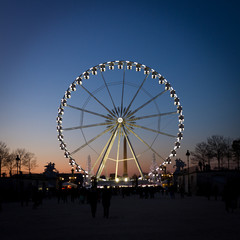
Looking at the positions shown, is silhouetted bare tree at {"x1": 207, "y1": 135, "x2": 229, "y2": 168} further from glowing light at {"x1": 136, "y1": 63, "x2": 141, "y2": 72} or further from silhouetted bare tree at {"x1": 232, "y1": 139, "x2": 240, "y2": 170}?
glowing light at {"x1": 136, "y1": 63, "x2": 141, "y2": 72}

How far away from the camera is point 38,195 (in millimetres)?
27875

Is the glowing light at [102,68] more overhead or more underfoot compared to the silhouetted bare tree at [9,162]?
more overhead

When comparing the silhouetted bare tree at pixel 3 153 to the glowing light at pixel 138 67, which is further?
the silhouetted bare tree at pixel 3 153

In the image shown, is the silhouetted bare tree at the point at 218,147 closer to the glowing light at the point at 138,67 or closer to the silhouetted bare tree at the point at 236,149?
the silhouetted bare tree at the point at 236,149

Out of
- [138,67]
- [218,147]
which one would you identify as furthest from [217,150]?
[138,67]

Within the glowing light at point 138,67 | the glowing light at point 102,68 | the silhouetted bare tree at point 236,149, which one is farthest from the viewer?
the silhouetted bare tree at point 236,149

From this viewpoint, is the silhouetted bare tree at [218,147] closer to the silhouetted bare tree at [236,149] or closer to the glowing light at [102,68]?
the silhouetted bare tree at [236,149]

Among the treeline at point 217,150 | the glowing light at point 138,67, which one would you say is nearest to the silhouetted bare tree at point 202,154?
the treeline at point 217,150

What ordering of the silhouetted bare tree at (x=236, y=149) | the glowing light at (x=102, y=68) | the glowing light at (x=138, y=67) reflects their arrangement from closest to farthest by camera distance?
the glowing light at (x=102, y=68), the glowing light at (x=138, y=67), the silhouetted bare tree at (x=236, y=149)

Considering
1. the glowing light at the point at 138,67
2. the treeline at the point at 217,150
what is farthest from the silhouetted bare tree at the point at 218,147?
the glowing light at the point at 138,67

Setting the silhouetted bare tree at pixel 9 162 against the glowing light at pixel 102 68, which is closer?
the glowing light at pixel 102 68

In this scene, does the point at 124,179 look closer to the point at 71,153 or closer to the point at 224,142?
the point at 71,153

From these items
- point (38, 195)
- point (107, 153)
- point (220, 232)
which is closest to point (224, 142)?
point (107, 153)

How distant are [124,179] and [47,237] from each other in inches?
2081
